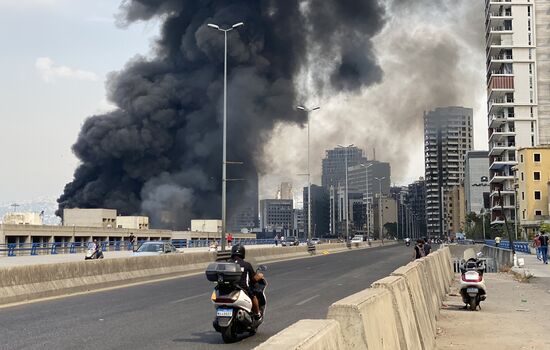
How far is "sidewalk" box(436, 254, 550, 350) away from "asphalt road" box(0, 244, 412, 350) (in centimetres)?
263

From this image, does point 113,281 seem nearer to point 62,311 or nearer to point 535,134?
point 62,311

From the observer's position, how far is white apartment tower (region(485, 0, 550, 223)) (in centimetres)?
10644

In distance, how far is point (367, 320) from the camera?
511 cm

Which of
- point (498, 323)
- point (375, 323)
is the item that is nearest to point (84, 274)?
point (498, 323)

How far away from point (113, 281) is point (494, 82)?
9652 centimetres

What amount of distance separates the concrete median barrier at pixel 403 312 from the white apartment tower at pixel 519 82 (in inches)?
4109

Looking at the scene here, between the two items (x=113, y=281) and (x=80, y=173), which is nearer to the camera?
(x=113, y=281)

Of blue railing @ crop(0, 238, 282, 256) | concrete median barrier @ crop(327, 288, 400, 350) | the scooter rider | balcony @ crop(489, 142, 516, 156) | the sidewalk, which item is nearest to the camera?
concrete median barrier @ crop(327, 288, 400, 350)

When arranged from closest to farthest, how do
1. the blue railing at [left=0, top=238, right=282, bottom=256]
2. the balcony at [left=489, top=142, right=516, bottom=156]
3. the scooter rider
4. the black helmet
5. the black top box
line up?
the black top box
the scooter rider
the black helmet
the blue railing at [left=0, top=238, right=282, bottom=256]
the balcony at [left=489, top=142, right=516, bottom=156]

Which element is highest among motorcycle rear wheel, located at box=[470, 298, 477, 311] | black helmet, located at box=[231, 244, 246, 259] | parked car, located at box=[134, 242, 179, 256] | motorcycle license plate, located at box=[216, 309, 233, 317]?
black helmet, located at box=[231, 244, 246, 259]

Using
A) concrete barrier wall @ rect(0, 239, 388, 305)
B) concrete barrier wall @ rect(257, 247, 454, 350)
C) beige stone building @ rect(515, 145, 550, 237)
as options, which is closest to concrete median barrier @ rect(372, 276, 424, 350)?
concrete barrier wall @ rect(257, 247, 454, 350)

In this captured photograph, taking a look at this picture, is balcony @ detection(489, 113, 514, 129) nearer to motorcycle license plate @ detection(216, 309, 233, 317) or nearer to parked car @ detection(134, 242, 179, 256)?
parked car @ detection(134, 242, 179, 256)

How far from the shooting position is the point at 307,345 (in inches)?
142

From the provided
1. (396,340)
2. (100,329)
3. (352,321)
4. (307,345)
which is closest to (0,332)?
(100,329)
